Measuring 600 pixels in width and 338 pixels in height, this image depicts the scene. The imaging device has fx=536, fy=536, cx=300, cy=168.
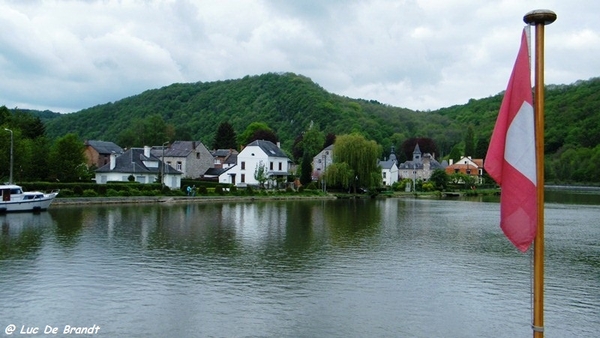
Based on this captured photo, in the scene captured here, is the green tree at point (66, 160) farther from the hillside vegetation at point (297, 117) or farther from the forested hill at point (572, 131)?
the forested hill at point (572, 131)

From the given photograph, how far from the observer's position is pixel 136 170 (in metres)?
60.2

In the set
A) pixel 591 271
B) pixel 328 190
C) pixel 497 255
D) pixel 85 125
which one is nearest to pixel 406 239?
pixel 497 255

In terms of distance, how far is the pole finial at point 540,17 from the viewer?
19.8ft

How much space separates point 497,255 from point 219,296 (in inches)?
546

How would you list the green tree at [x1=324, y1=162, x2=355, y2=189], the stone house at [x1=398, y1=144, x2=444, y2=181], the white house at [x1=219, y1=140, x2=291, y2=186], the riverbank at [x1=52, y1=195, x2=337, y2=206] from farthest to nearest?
the stone house at [x1=398, y1=144, x2=444, y2=181]
the white house at [x1=219, y1=140, x2=291, y2=186]
the green tree at [x1=324, y1=162, x2=355, y2=189]
the riverbank at [x1=52, y1=195, x2=337, y2=206]

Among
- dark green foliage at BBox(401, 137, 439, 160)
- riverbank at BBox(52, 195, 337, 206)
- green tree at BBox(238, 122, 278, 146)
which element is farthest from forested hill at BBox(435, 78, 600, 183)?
riverbank at BBox(52, 195, 337, 206)

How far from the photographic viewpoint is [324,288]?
16.2 m

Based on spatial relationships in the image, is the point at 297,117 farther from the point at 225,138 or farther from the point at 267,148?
the point at 267,148

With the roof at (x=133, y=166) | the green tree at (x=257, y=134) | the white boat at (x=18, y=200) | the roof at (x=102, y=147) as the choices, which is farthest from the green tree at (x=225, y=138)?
the white boat at (x=18, y=200)

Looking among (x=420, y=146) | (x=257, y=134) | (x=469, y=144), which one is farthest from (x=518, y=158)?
(x=469, y=144)

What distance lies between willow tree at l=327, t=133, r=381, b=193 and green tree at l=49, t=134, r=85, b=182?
102ft

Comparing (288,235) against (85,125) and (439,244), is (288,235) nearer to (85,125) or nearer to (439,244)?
(439,244)

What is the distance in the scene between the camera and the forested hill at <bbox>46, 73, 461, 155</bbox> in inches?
5187

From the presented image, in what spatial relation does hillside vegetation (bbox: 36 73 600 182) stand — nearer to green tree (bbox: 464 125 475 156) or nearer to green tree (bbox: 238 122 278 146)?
green tree (bbox: 464 125 475 156)
